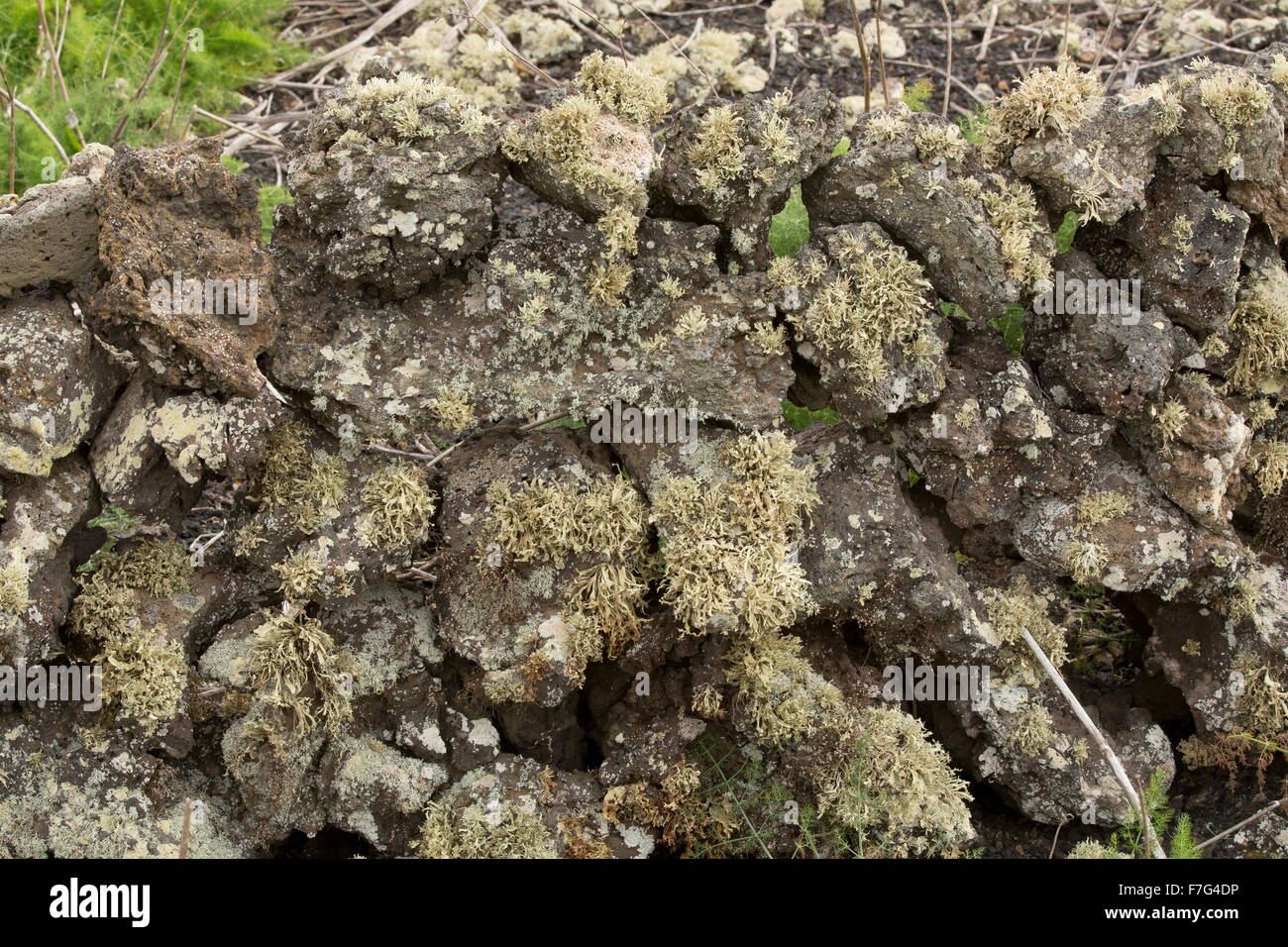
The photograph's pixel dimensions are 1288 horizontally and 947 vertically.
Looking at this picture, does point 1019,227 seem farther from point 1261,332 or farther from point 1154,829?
point 1154,829

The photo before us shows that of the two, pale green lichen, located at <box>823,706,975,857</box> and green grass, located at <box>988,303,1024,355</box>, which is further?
green grass, located at <box>988,303,1024,355</box>

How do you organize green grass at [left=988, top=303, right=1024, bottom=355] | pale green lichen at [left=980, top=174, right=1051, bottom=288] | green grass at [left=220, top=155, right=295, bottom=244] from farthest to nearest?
green grass at [left=220, top=155, right=295, bottom=244] < green grass at [left=988, top=303, right=1024, bottom=355] < pale green lichen at [left=980, top=174, right=1051, bottom=288]

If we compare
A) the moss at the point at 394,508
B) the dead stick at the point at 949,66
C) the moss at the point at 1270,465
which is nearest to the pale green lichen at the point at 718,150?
the moss at the point at 394,508

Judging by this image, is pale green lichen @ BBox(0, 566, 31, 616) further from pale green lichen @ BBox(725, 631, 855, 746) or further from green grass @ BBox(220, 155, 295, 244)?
green grass @ BBox(220, 155, 295, 244)

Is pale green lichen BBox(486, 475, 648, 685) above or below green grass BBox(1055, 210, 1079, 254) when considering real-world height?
below

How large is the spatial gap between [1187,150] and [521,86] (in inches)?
166

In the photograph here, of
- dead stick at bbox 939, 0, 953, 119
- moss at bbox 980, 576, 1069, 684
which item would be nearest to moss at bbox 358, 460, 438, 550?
moss at bbox 980, 576, 1069, 684

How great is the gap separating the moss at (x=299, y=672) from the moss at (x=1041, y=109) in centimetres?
306

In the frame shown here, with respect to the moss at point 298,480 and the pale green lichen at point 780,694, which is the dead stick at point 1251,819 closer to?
the pale green lichen at point 780,694

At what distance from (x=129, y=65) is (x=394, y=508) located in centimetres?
427

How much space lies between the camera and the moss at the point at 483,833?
3914 mm

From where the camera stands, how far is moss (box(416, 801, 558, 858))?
3.91 meters

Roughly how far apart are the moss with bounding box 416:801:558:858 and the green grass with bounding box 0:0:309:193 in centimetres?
397
